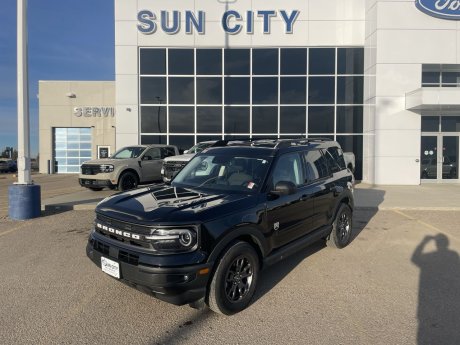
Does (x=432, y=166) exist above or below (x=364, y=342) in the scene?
above

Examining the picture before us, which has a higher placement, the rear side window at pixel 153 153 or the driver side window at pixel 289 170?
the rear side window at pixel 153 153

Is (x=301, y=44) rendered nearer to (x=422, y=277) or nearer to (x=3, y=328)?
(x=422, y=277)

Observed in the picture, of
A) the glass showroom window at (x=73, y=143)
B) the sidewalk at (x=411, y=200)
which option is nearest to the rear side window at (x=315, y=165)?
the sidewalk at (x=411, y=200)

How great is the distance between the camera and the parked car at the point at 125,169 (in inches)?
471

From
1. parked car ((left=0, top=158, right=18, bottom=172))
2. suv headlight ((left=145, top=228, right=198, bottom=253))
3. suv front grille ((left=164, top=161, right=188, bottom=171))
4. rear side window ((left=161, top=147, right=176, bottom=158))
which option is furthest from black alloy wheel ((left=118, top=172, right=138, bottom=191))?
parked car ((left=0, top=158, right=18, bottom=172))

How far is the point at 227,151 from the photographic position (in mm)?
5020

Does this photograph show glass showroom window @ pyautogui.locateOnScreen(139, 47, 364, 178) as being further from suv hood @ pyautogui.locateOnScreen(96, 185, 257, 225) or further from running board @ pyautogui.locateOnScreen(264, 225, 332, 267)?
suv hood @ pyautogui.locateOnScreen(96, 185, 257, 225)

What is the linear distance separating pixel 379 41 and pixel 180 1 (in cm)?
1009

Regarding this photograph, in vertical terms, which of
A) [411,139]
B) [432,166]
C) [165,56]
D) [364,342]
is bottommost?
[364,342]

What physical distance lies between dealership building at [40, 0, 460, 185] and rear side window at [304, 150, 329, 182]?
12359 millimetres

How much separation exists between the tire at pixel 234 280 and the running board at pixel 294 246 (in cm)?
31

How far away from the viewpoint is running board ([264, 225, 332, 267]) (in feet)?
13.9

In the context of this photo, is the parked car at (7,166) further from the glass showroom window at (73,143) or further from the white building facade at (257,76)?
the white building facade at (257,76)

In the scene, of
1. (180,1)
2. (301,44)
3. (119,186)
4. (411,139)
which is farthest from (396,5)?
(119,186)
